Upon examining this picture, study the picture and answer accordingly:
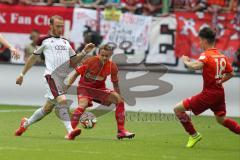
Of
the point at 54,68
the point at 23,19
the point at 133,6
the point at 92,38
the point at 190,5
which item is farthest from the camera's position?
the point at 23,19

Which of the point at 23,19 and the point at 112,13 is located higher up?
the point at 112,13

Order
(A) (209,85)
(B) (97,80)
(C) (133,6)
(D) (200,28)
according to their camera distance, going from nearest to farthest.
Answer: (A) (209,85)
(B) (97,80)
(D) (200,28)
(C) (133,6)

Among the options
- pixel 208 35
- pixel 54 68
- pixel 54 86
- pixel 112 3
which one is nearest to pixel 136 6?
pixel 112 3

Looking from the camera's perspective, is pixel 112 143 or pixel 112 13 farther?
pixel 112 13

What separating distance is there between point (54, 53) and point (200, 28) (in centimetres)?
941

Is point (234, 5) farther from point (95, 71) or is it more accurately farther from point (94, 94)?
point (94, 94)

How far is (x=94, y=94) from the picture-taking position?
630 inches

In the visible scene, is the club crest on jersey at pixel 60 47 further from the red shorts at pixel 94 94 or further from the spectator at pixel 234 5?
the spectator at pixel 234 5

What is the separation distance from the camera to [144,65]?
920 inches

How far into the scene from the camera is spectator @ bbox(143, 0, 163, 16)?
2491 cm

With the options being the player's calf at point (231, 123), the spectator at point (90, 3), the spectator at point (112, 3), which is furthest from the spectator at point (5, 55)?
the player's calf at point (231, 123)

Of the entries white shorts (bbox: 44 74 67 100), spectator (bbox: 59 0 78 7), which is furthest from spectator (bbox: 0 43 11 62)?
white shorts (bbox: 44 74 67 100)

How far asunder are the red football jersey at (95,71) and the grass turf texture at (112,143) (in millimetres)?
1001

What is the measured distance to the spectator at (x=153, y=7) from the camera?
81.7ft
